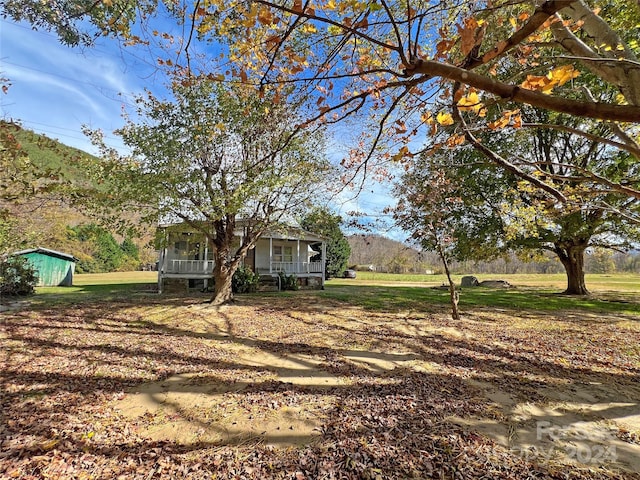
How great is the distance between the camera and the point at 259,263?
19.5 meters

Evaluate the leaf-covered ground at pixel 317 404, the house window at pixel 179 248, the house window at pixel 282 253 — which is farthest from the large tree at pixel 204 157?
the house window at pixel 282 253

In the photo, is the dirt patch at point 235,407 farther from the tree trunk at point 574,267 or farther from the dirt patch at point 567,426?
the tree trunk at point 574,267

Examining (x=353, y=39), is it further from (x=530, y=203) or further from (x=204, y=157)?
(x=530, y=203)

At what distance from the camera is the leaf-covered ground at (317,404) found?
7.86 feet

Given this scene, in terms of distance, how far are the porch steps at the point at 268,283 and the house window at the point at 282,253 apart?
2.42 m

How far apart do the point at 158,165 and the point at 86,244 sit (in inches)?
1072

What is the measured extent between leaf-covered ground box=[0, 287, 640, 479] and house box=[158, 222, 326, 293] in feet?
28.4

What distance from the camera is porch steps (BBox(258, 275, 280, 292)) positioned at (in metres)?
17.4

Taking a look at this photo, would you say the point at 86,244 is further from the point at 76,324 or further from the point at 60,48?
the point at 60,48

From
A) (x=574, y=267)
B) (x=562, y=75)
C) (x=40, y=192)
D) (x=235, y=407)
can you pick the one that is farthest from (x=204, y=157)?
(x=574, y=267)

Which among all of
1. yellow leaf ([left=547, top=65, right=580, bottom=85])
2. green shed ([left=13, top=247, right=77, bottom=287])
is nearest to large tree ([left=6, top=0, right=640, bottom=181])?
yellow leaf ([left=547, top=65, right=580, bottom=85])

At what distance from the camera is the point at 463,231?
14.0m

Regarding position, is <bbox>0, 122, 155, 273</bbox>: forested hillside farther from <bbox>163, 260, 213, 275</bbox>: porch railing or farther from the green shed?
the green shed

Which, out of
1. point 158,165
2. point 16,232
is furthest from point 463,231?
point 16,232
